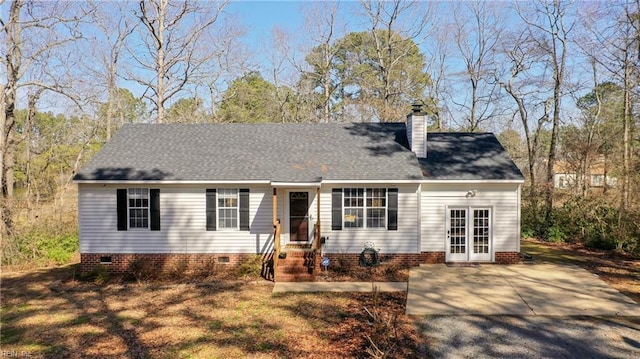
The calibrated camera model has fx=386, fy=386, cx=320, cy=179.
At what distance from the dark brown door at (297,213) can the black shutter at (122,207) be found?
5375 mm

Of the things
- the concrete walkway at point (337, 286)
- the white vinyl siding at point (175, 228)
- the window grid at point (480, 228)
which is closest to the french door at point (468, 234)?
the window grid at point (480, 228)

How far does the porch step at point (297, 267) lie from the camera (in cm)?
1166

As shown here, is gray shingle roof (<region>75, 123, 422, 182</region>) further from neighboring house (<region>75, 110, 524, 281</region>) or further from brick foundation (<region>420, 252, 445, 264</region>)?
brick foundation (<region>420, 252, 445, 264</region>)

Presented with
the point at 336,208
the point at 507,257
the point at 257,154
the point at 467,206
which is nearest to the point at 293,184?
the point at 336,208

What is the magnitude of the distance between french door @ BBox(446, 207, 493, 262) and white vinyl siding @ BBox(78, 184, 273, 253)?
6.13m

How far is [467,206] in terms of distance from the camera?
13062 millimetres

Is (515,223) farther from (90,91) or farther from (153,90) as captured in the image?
(90,91)

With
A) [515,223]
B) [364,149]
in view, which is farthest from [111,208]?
[515,223]

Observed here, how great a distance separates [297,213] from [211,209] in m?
2.83

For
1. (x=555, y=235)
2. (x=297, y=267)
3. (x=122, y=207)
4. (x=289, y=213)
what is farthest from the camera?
(x=555, y=235)

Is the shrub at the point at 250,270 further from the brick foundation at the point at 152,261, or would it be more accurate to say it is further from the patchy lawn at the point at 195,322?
the patchy lawn at the point at 195,322

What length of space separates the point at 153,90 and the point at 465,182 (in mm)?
19654

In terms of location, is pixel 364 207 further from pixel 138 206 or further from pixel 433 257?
pixel 138 206

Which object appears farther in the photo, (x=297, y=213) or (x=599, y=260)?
(x=599, y=260)
